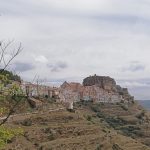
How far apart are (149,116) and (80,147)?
9303cm

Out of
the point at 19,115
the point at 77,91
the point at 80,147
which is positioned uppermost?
the point at 77,91

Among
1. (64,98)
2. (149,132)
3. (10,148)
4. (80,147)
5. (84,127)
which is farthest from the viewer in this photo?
(64,98)

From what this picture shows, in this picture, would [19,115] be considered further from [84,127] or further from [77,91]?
[77,91]

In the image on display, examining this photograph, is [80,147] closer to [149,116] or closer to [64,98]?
[64,98]

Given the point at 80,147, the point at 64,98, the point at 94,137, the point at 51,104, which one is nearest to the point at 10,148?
the point at 80,147

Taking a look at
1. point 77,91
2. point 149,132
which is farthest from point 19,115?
point 77,91

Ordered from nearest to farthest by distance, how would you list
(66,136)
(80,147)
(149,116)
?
(80,147) < (66,136) < (149,116)

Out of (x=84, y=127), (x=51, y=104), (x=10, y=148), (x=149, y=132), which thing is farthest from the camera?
(x=149, y=132)

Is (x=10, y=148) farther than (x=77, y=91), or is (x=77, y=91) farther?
(x=77, y=91)

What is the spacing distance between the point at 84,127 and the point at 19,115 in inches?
637

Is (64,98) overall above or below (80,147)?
above

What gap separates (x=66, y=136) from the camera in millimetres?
103875

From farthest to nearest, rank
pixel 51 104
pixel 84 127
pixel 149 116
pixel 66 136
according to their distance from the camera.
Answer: pixel 149 116 → pixel 51 104 → pixel 84 127 → pixel 66 136

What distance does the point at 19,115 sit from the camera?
4208 inches
